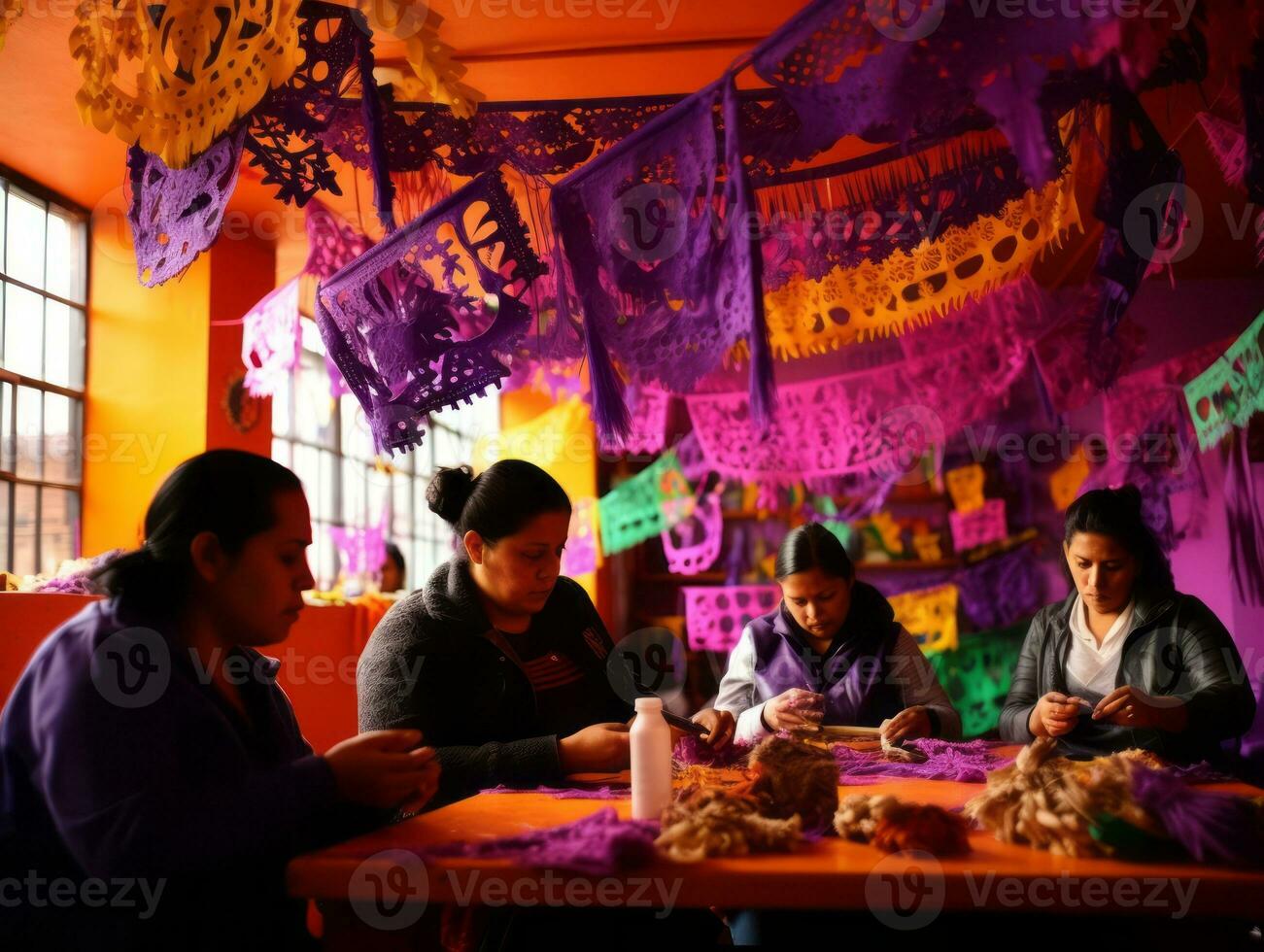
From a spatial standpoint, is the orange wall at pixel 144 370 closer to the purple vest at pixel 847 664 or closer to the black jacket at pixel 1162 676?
the purple vest at pixel 847 664

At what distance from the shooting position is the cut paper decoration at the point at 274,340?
3.27 meters

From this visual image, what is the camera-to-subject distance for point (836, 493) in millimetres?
5672

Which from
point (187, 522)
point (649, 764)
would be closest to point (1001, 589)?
point (649, 764)

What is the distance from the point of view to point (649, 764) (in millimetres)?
1521

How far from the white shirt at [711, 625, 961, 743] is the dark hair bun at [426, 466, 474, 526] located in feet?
2.80

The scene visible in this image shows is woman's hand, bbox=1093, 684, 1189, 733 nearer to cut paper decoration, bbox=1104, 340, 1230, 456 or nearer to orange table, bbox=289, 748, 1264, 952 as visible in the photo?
orange table, bbox=289, 748, 1264, 952

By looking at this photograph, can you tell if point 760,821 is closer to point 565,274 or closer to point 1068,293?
point 565,274

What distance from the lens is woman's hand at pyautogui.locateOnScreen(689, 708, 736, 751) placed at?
214 cm

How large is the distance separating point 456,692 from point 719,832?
0.92 m

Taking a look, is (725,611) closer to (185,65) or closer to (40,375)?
(40,375)

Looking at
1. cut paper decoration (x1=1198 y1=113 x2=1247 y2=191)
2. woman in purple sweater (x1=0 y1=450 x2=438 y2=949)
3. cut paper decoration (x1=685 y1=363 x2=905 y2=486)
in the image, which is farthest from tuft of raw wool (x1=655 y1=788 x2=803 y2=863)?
cut paper decoration (x1=685 y1=363 x2=905 y2=486)

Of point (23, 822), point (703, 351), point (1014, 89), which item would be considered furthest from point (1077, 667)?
point (23, 822)

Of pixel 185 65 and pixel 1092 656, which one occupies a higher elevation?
pixel 185 65

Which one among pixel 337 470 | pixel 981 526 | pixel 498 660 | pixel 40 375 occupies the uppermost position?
pixel 40 375
